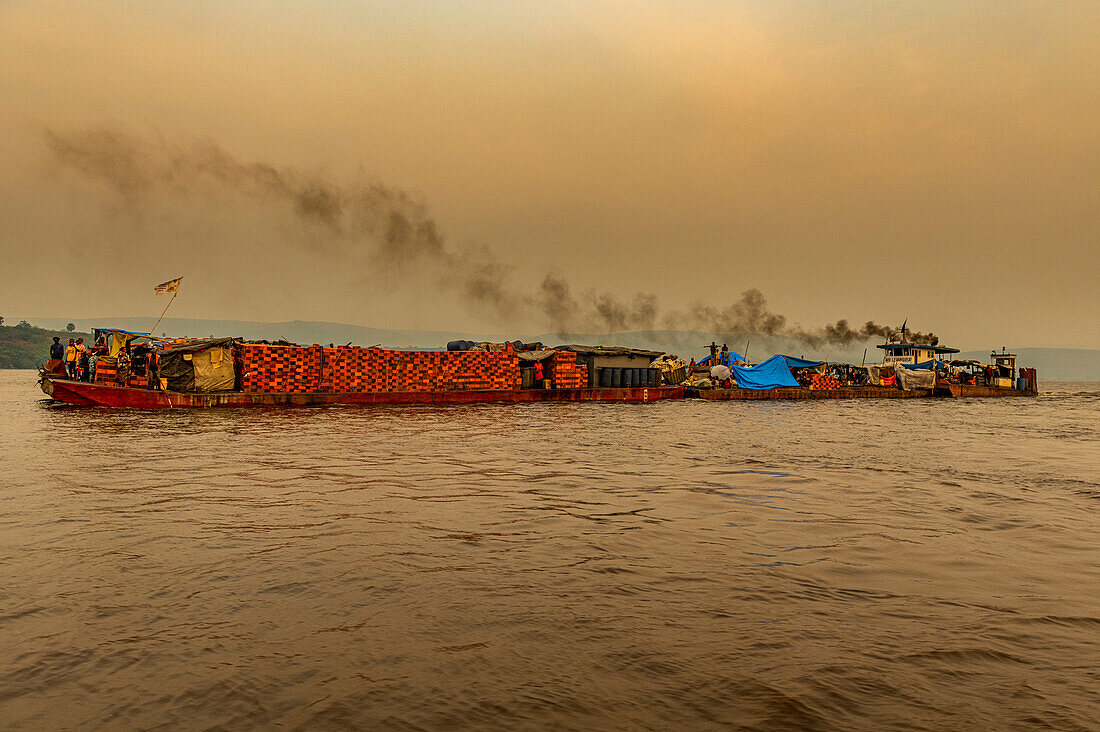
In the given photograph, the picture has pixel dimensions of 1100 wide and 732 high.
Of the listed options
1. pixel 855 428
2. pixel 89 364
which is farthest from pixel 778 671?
pixel 89 364

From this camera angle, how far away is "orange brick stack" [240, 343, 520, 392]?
123 feet

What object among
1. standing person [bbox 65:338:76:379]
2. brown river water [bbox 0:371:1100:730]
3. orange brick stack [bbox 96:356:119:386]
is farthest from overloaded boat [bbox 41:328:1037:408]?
brown river water [bbox 0:371:1100:730]

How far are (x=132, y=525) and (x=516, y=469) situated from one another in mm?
7644

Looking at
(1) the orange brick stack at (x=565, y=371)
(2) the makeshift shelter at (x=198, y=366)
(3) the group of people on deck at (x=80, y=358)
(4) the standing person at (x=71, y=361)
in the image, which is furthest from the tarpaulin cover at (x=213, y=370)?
(1) the orange brick stack at (x=565, y=371)

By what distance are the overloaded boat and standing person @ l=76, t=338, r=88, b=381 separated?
51cm

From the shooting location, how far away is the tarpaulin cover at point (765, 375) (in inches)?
2266

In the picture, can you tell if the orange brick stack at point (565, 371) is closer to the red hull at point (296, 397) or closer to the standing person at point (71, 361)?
the red hull at point (296, 397)

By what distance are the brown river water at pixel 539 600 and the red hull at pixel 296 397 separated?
21218 millimetres

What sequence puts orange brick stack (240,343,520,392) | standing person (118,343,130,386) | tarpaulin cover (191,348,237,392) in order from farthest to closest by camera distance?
orange brick stack (240,343,520,392), tarpaulin cover (191,348,237,392), standing person (118,343,130,386)

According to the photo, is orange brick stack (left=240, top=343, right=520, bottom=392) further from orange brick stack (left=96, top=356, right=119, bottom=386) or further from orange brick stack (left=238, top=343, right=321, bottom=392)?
orange brick stack (left=96, top=356, right=119, bottom=386)

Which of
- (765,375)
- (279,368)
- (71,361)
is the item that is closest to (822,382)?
(765,375)

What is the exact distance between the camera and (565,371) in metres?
48.4

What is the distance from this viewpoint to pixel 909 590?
250 inches

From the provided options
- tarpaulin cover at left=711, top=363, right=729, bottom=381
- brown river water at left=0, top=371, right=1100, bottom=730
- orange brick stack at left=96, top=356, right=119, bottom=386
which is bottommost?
brown river water at left=0, top=371, right=1100, bottom=730
